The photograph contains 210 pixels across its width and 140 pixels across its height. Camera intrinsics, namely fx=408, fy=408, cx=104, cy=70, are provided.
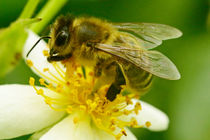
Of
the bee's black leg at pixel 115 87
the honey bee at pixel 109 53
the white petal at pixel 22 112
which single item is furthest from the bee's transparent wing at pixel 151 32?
the white petal at pixel 22 112

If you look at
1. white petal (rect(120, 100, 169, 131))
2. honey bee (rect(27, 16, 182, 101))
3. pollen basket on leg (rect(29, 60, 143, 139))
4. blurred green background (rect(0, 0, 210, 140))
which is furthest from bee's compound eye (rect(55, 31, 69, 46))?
blurred green background (rect(0, 0, 210, 140))

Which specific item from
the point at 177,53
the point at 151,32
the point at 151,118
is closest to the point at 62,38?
the point at 151,32

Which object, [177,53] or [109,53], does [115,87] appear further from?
[177,53]

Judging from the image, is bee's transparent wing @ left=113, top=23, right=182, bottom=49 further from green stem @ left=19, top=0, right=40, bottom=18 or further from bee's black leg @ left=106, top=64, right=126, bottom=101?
green stem @ left=19, top=0, right=40, bottom=18

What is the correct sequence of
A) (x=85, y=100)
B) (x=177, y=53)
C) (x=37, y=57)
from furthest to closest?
(x=177, y=53) < (x=37, y=57) < (x=85, y=100)

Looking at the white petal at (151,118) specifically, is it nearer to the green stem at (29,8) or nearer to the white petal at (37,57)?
the white petal at (37,57)

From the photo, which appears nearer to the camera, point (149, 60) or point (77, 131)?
point (149, 60)

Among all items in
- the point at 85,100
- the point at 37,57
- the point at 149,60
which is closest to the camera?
the point at 149,60
